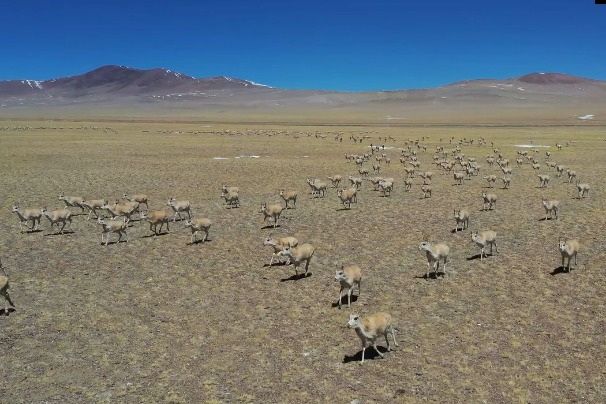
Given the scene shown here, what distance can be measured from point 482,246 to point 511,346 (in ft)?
21.2

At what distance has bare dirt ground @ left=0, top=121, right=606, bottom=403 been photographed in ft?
32.2

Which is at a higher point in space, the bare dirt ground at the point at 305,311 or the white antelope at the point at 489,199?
the white antelope at the point at 489,199

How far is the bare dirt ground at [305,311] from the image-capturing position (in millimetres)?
9805

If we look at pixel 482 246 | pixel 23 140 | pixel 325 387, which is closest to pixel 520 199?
pixel 482 246

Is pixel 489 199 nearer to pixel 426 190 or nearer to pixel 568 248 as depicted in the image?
pixel 426 190

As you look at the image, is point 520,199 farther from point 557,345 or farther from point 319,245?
point 557,345

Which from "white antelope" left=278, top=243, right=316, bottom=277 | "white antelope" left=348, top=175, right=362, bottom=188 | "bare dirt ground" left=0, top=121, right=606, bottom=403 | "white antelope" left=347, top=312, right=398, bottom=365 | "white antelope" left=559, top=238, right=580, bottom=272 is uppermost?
"white antelope" left=348, top=175, right=362, bottom=188

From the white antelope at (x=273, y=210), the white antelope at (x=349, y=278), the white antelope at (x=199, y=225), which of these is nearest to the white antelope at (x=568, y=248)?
the white antelope at (x=349, y=278)

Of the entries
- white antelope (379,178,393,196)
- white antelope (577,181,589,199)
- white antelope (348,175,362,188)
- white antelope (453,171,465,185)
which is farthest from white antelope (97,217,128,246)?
white antelope (577,181,589,199)

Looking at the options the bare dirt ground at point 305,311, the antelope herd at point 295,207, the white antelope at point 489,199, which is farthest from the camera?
the white antelope at point 489,199

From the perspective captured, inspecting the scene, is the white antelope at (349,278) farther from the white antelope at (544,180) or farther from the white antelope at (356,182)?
the white antelope at (544,180)

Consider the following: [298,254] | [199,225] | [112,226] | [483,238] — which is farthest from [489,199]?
[112,226]

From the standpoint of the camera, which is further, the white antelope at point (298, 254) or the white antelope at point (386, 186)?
the white antelope at point (386, 186)

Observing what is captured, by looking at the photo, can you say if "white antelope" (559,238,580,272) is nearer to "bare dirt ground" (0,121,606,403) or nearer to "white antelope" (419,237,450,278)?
"bare dirt ground" (0,121,606,403)
